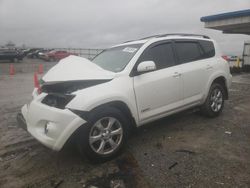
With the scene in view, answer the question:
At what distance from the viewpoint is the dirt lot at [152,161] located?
2877 mm

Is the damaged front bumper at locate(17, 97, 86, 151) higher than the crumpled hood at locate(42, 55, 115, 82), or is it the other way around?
the crumpled hood at locate(42, 55, 115, 82)

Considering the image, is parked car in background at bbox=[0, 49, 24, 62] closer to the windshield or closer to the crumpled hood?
the windshield

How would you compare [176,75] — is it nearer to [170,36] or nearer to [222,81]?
[170,36]

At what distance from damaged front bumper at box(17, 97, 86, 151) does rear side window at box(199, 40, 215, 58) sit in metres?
3.41

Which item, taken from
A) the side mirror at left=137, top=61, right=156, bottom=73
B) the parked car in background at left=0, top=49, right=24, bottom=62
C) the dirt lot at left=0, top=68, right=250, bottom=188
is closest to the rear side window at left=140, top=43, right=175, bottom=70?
the side mirror at left=137, top=61, right=156, bottom=73

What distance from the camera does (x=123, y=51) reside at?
422 centimetres

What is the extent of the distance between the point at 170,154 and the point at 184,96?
1.30 metres

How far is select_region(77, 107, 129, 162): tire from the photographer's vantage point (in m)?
3.07

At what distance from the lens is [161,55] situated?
4.20 metres

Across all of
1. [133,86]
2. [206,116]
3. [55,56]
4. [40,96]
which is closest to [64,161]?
[40,96]

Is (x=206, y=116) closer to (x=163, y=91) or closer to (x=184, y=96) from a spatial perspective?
(x=184, y=96)

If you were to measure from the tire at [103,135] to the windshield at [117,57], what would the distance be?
0.82 meters

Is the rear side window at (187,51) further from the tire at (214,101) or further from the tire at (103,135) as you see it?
the tire at (103,135)

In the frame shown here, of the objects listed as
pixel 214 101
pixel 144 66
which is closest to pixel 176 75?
pixel 144 66
